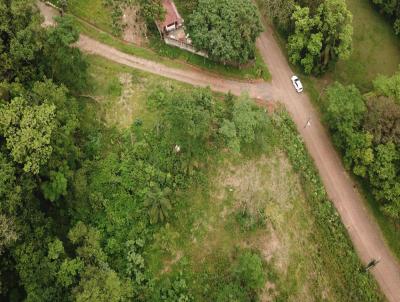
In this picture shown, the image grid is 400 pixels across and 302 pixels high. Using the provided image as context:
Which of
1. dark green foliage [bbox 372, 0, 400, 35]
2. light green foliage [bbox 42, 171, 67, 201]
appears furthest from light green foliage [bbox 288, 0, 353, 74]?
light green foliage [bbox 42, 171, 67, 201]

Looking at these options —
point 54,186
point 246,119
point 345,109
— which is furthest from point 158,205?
point 345,109

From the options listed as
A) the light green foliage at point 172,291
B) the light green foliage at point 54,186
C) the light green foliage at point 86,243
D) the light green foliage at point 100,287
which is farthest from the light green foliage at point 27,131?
the light green foliage at point 172,291

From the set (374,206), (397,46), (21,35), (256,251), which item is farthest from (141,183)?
(397,46)

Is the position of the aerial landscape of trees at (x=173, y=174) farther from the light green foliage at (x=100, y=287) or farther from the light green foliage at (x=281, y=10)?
the light green foliage at (x=281, y=10)

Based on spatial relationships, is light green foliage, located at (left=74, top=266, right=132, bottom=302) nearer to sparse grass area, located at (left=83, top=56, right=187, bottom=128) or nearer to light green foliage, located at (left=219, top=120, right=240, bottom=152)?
sparse grass area, located at (left=83, top=56, right=187, bottom=128)

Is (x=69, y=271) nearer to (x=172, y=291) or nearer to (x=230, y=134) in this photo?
(x=172, y=291)

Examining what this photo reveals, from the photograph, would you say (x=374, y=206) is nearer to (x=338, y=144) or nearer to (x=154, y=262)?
(x=338, y=144)
